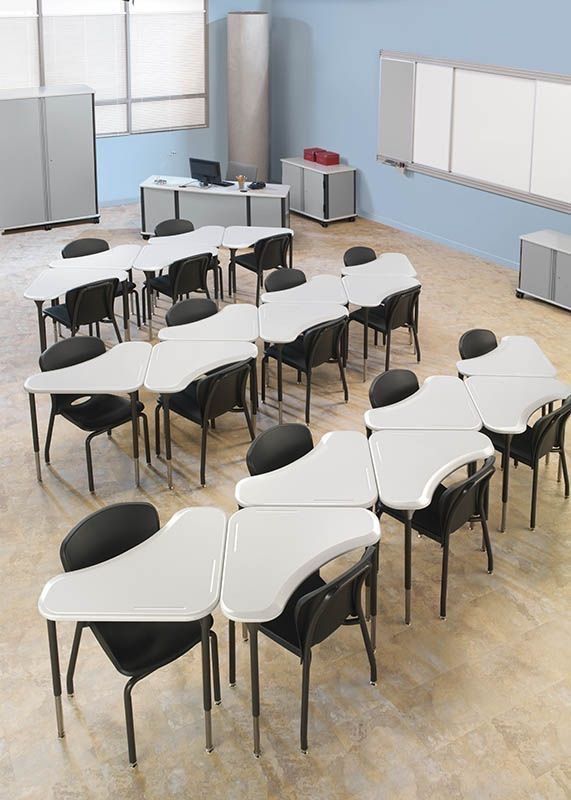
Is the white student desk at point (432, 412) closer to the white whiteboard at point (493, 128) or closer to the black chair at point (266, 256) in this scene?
the black chair at point (266, 256)

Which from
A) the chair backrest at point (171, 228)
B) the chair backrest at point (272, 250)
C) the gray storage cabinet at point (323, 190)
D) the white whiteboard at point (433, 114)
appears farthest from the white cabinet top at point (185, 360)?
the gray storage cabinet at point (323, 190)

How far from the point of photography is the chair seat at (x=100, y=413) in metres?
A: 6.38

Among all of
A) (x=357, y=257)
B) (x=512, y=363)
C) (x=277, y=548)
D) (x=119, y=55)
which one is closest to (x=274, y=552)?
(x=277, y=548)

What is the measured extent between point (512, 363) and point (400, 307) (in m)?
1.61

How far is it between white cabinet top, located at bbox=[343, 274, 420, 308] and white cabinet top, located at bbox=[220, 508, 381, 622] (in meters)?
3.17

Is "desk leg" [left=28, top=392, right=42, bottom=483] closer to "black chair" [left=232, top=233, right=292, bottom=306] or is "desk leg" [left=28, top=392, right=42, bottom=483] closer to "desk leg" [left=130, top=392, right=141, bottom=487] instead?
"desk leg" [left=130, top=392, right=141, bottom=487]

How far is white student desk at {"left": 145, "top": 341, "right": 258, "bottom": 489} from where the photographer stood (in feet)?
20.1

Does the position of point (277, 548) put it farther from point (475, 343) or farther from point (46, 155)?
point (46, 155)

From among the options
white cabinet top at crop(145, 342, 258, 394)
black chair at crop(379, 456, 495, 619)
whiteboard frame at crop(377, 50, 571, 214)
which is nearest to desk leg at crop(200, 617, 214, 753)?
black chair at crop(379, 456, 495, 619)

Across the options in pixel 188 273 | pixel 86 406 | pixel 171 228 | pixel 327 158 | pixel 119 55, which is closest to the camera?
pixel 86 406

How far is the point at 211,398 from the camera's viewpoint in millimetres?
6363

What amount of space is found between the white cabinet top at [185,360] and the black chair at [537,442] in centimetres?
171

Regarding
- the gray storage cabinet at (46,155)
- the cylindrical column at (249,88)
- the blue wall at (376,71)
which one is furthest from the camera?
the cylindrical column at (249,88)

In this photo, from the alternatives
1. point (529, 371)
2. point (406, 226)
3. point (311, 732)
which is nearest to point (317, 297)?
point (529, 371)
